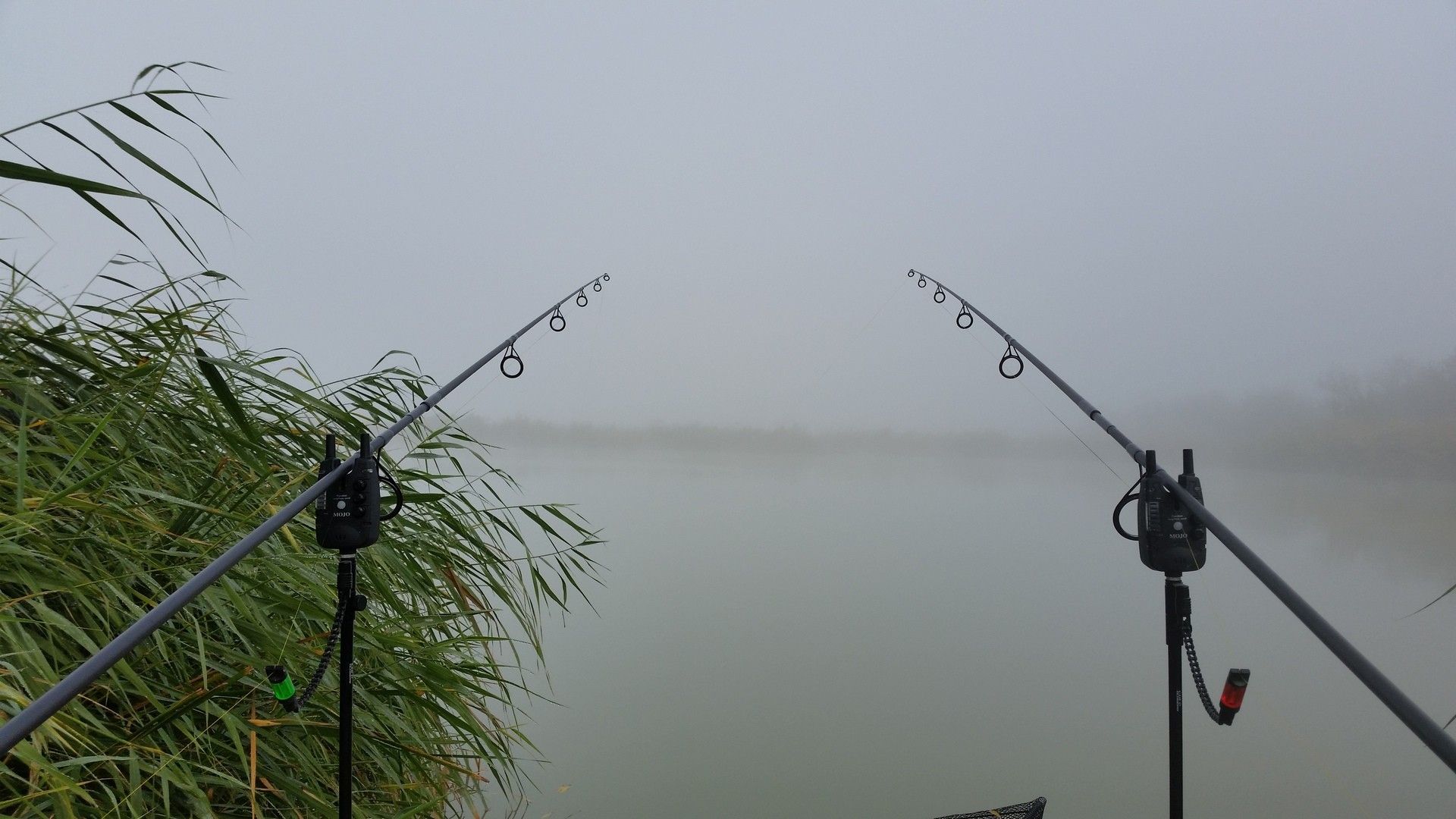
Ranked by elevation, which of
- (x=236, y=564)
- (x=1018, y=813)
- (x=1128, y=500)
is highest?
(x=1128, y=500)

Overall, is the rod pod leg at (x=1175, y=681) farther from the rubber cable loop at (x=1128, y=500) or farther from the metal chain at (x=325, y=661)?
the metal chain at (x=325, y=661)

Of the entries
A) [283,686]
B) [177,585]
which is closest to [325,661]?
[283,686]

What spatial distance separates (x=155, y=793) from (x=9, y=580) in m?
0.33

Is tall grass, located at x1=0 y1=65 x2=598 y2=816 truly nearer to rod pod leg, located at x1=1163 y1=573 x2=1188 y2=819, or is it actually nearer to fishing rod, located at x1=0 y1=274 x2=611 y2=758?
fishing rod, located at x1=0 y1=274 x2=611 y2=758

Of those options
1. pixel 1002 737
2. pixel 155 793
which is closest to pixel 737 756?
pixel 1002 737

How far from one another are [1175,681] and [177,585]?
134 centimetres

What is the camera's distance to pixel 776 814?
7.79 ft

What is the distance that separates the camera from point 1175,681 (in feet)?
2.76

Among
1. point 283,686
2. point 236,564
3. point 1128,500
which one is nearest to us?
point 283,686

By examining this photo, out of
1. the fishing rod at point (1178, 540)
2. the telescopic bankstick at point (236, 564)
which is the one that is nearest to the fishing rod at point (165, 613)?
the telescopic bankstick at point (236, 564)

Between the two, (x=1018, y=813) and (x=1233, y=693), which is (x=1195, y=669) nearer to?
(x=1233, y=693)

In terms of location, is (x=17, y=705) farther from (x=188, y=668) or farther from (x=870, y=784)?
(x=870, y=784)

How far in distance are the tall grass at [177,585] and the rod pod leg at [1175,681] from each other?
3.47ft

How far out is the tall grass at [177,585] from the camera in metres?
0.88
